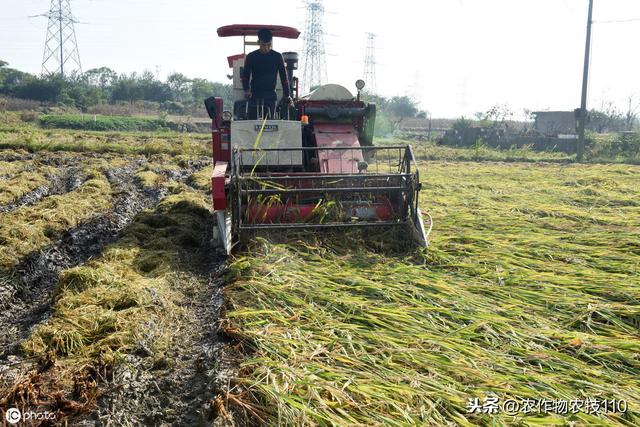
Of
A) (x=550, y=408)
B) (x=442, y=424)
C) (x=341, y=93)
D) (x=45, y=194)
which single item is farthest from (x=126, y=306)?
(x=45, y=194)

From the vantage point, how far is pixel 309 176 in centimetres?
Result: 618

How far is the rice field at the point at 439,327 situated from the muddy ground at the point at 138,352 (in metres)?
0.22

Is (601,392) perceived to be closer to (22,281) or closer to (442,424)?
(442,424)

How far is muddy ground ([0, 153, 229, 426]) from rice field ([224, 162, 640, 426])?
218 mm

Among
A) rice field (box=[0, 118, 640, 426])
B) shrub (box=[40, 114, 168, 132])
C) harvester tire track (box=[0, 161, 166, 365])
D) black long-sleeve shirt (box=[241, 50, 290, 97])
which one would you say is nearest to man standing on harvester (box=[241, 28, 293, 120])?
black long-sleeve shirt (box=[241, 50, 290, 97])

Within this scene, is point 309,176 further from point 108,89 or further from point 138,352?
point 108,89

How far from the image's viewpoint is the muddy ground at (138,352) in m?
3.08

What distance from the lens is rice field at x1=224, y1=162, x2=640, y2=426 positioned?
298cm

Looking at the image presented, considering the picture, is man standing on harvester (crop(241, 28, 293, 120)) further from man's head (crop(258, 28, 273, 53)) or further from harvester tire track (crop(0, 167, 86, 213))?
harvester tire track (crop(0, 167, 86, 213))

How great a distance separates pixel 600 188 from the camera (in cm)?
1175

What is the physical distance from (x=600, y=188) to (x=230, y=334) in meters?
10.3

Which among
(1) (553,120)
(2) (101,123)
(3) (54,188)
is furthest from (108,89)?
(3) (54,188)

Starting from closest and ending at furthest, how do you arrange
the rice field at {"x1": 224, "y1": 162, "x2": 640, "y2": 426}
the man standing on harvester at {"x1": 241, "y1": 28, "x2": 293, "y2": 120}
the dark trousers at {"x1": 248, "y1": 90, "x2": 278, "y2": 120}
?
the rice field at {"x1": 224, "y1": 162, "x2": 640, "y2": 426}
the man standing on harvester at {"x1": 241, "y1": 28, "x2": 293, "y2": 120}
the dark trousers at {"x1": 248, "y1": 90, "x2": 278, "y2": 120}

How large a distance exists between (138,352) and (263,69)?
15.7 ft
